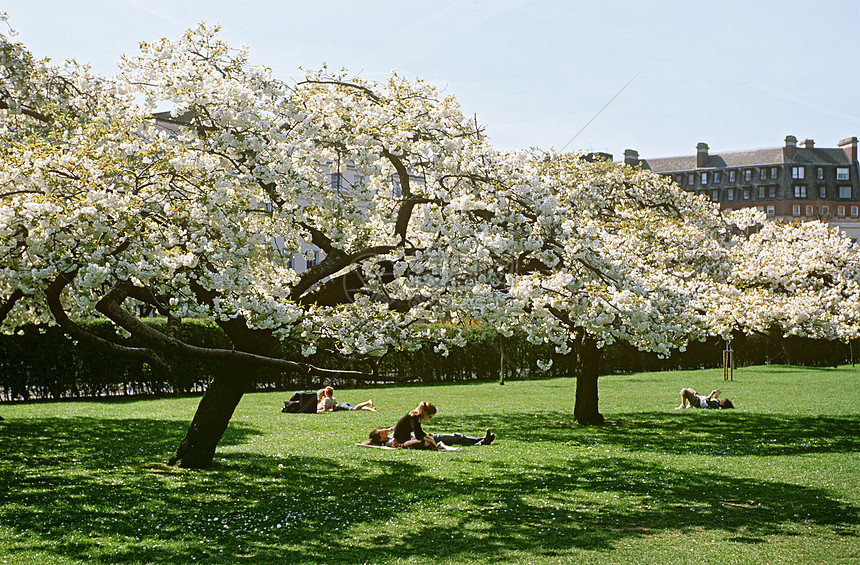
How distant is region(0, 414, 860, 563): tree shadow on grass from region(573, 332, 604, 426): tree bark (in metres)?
5.59

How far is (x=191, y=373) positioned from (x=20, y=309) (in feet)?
46.2

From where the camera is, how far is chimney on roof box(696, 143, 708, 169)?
387 ft

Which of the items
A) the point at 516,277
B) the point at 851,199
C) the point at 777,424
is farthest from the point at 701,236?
the point at 851,199

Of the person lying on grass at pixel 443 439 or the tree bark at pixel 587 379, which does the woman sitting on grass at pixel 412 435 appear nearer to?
the person lying on grass at pixel 443 439

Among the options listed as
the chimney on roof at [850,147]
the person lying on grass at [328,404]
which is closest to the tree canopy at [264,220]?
the person lying on grass at [328,404]

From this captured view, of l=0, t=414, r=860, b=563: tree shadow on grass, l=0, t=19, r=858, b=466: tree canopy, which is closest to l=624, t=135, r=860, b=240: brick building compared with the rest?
l=0, t=19, r=858, b=466: tree canopy

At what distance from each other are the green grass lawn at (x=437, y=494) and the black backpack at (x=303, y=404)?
1.95m

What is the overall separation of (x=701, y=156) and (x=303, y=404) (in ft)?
348

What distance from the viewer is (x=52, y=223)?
9.40 meters

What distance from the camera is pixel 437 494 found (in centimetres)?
1120

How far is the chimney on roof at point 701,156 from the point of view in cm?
11806

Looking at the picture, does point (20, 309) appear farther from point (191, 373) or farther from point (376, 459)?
point (191, 373)

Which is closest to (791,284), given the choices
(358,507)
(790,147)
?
(358,507)

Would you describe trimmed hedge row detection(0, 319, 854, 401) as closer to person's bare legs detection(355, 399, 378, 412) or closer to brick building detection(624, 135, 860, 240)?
person's bare legs detection(355, 399, 378, 412)
